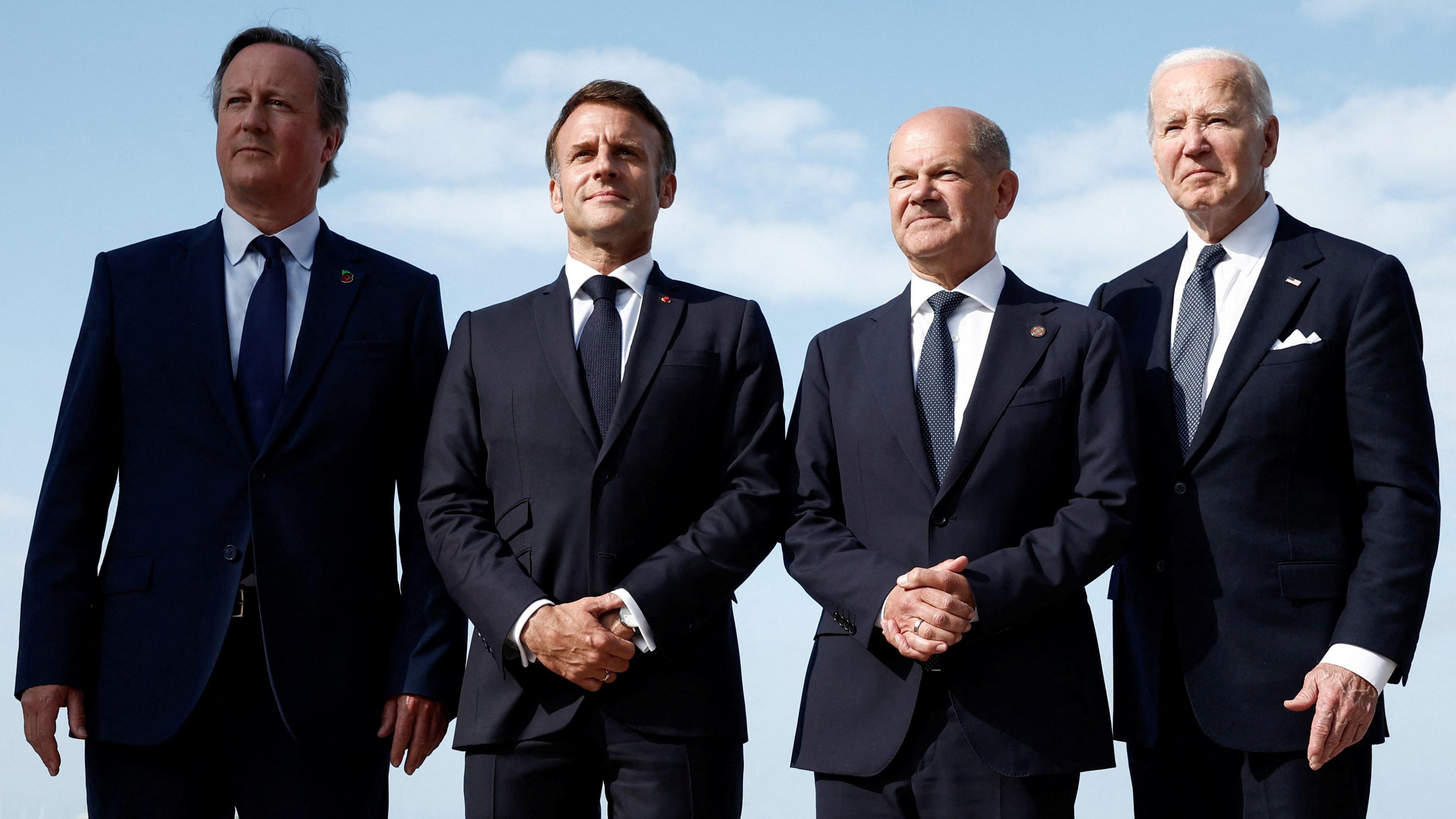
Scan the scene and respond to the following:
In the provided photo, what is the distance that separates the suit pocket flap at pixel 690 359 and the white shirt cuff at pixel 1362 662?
2.01 meters

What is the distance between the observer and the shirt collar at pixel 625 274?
15.6 feet

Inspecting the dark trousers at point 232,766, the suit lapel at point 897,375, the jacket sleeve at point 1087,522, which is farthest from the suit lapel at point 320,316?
the jacket sleeve at point 1087,522

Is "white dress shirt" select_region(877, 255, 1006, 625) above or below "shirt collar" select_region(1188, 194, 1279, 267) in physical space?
below

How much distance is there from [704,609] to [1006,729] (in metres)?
0.93

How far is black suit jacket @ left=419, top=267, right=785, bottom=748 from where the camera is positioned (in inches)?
168

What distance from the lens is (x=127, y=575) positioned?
15.2ft

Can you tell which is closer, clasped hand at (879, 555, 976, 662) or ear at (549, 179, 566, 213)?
clasped hand at (879, 555, 976, 662)

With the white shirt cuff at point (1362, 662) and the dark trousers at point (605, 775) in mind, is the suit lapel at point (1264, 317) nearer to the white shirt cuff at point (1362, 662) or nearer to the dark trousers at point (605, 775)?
the white shirt cuff at point (1362, 662)

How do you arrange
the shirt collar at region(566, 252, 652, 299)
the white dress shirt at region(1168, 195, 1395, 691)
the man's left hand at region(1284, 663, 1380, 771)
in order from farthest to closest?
1. the shirt collar at region(566, 252, 652, 299)
2. the white dress shirt at region(1168, 195, 1395, 691)
3. the man's left hand at region(1284, 663, 1380, 771)

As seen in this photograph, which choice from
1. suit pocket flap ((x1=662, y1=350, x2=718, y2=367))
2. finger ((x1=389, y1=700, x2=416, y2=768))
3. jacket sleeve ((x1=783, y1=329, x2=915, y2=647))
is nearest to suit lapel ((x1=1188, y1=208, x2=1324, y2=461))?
jacket sleeve ((x1=783, y1=329, x2=915, y2=647))

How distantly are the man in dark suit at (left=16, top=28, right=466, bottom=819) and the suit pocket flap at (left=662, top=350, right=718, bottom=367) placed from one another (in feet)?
2.96

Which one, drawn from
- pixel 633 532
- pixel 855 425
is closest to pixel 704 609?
pixel 633 532

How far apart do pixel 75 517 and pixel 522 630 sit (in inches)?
63.3

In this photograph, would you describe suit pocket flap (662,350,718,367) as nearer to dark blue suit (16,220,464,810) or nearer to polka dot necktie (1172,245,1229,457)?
dark blue suit (16,220,464,810)
